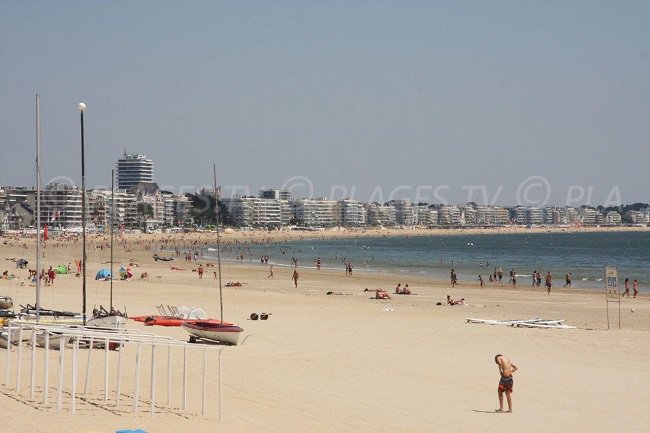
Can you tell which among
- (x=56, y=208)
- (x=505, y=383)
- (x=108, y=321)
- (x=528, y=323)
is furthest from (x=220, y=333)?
(x=56, y=208)

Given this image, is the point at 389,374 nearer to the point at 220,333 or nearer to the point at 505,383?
the point at 505,383

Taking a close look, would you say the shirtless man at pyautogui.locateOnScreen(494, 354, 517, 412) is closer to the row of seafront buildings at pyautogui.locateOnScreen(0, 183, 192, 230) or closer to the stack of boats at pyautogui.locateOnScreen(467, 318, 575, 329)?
the stack of boats at pyautogui.locateOnScreen(467, 318, 575, 329)

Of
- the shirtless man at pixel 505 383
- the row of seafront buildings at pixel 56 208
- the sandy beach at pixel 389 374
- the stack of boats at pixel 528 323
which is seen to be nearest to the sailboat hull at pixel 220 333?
the sandy beach at pixel 389 374

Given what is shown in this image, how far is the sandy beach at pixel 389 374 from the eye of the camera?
520 inches

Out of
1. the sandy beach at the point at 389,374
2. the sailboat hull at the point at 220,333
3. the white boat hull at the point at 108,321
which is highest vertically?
the white boat hull at the point at 108,321

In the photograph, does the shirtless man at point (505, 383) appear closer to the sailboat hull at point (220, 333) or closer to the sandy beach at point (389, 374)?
the sandy beach at point (389, 374)

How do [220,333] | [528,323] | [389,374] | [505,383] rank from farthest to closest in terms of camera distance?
[528,323] < [220,333] < [389,374] < [505,383]

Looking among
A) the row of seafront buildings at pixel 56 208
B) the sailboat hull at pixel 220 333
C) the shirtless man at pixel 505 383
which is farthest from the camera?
the row of seafront buildings at pixel 56 208

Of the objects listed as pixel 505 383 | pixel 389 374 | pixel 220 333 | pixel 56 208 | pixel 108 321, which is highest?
pixel 56 208

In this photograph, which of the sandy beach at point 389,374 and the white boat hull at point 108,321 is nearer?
the sandy beach at point 389,374

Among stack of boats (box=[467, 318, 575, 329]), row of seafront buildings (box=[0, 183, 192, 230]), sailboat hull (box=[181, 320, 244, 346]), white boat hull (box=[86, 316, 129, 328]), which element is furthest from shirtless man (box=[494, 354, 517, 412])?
row of seafront buildings (box=[0, 183, 192, 230])

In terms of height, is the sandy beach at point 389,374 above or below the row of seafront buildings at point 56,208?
below

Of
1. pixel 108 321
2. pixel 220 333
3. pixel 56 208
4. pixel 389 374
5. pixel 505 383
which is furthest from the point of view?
pixel 56 208

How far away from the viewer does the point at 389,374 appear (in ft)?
59.0
